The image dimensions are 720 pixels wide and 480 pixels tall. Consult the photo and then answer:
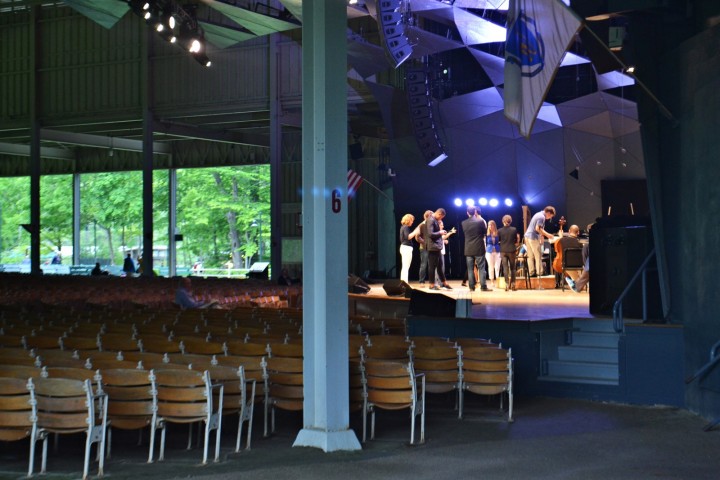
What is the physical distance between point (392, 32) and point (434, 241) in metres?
4.17

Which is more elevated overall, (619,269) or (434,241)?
(434,241)

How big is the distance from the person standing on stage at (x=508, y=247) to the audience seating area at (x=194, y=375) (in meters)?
6.97

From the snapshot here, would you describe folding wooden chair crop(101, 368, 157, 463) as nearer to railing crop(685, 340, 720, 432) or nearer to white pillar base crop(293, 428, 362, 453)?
white pillar base crop(293, 428, 362, 453)

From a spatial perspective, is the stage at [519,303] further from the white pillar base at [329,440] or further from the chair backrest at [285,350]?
the white pillar base at [329,440]

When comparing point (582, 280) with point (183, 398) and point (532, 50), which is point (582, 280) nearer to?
point (532, 50)

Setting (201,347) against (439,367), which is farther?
(201,347)

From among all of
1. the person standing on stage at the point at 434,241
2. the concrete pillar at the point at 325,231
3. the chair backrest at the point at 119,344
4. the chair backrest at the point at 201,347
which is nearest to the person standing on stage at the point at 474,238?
the person standing on stage at the point at 434,241

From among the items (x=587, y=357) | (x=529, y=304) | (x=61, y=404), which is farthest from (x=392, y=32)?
(x=61, y=404)

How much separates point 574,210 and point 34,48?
72.5 ft

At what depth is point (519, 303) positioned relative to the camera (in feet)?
50.0

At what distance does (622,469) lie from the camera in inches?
271

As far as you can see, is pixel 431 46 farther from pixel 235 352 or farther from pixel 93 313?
pixel 235 352

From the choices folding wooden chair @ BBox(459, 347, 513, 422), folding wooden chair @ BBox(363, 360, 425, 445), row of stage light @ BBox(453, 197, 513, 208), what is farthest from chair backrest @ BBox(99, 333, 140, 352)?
row of stage light @ BBox(453, 197, 513, 208)

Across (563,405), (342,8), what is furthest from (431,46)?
(342,8)
